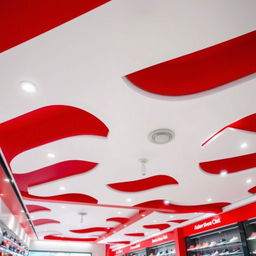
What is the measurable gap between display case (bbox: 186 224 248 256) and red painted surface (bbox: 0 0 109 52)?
752 cm

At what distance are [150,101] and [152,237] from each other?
38.9 feet

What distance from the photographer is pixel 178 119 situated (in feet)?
10.4

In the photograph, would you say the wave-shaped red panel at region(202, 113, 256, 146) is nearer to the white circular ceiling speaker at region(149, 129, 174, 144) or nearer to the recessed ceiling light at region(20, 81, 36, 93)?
the white circular ceiling speaker at region(149, 129, 174, 144)

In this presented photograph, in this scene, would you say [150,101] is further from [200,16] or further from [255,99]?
[255,99]

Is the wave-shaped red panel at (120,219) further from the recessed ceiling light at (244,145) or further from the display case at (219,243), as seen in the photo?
the recessed ceiling light at (244,145)

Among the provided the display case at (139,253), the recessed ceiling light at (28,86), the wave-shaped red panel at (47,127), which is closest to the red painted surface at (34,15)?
the recessed ceiling light at (28,86)

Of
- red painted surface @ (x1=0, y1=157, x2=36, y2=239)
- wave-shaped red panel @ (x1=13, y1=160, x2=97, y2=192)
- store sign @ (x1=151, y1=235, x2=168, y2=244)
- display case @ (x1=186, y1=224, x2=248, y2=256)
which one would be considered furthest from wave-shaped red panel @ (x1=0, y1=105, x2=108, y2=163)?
store sign @ (x1=151, y1=235, x2=168, y2=244)

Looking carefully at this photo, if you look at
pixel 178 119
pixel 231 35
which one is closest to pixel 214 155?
pixel 178 119

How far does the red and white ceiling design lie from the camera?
6.19 ft

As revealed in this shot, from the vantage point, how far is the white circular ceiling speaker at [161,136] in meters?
3.44

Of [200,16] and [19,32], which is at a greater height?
[200,16]

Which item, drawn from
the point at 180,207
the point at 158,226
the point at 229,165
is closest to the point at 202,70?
the point at 229,165

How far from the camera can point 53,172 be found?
5.20 meters

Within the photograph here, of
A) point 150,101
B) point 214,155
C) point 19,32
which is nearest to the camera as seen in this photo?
point 19,32
